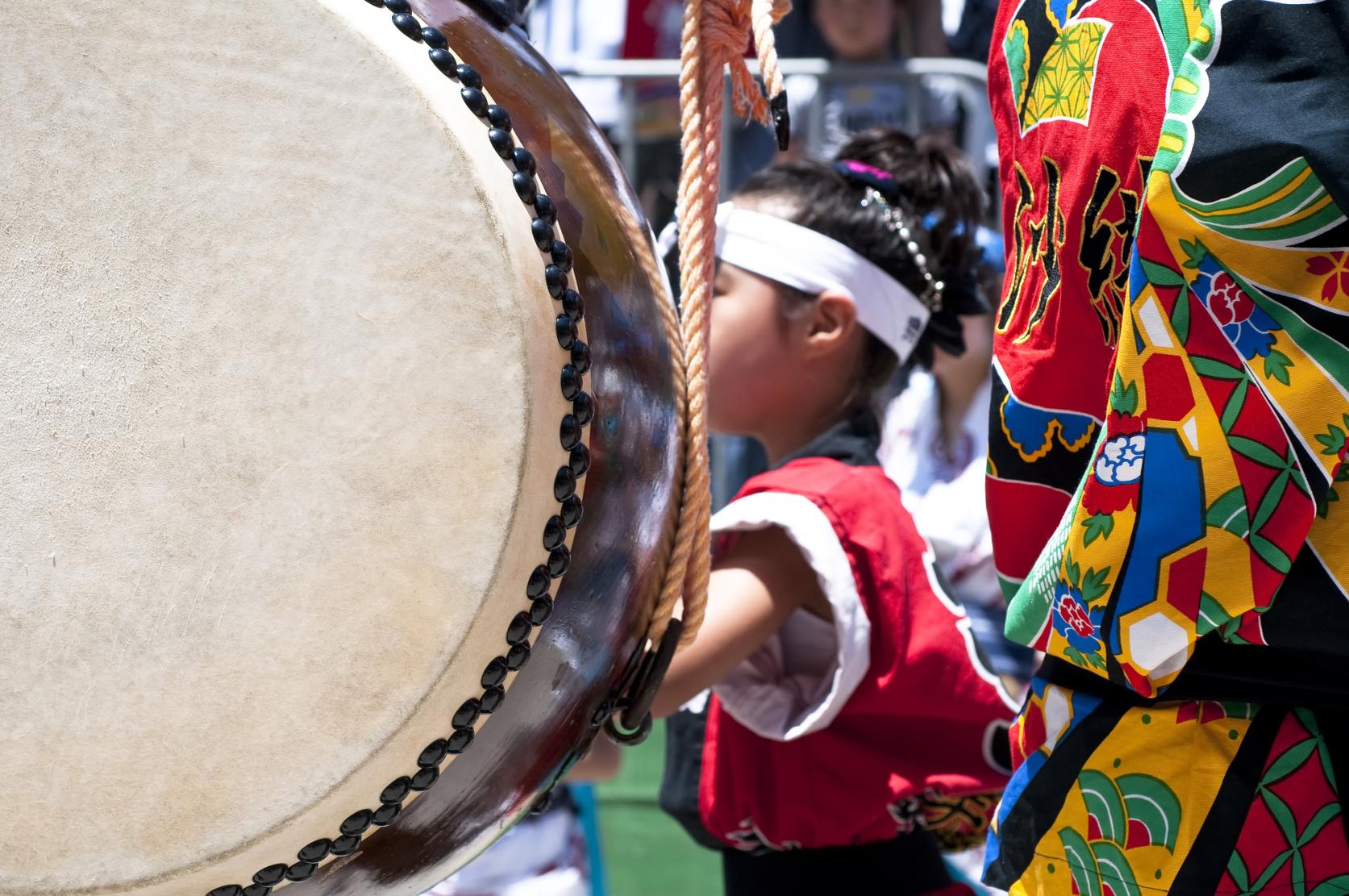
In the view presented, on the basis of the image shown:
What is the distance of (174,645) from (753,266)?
3.35ft

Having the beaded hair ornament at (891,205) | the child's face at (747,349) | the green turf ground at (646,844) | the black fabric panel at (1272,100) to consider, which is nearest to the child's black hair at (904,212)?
the beaded hair ornament at (891,205)

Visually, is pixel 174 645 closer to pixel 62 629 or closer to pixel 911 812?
pixel 62 629

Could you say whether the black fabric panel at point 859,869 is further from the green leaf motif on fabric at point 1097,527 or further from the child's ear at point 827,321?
the green leaf motif on fabric at point 1097,527

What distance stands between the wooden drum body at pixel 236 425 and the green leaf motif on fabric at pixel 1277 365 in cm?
38

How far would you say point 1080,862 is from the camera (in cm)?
84

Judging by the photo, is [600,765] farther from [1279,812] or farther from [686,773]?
[1279,812]

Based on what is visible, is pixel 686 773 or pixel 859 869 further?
pixel 686 773

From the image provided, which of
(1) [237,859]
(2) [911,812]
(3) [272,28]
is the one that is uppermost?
(3) [272,28]

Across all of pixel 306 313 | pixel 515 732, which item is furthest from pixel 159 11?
pixel 515 732

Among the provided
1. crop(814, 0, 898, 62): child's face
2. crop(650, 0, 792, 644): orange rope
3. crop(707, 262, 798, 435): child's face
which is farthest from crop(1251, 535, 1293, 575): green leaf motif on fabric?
crop(814, 0, 898, 62): child's face

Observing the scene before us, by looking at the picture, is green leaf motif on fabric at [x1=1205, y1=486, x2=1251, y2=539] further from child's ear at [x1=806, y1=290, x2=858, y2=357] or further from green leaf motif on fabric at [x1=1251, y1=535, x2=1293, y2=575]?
child's ear at [x1=806, y1=290, x2=858, y2=357]

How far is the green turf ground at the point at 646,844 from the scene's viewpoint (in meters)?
2.95

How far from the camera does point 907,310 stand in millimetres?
1772

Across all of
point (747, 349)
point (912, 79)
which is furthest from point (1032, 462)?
point (912, 79)
